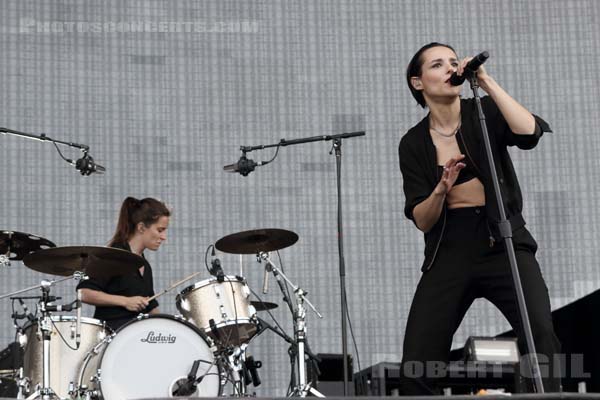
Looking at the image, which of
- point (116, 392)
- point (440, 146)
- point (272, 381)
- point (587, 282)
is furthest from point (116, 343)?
point (587, 282)

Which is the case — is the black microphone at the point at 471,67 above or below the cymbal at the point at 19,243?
above

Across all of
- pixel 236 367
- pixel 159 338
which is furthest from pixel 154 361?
pixel 236 367

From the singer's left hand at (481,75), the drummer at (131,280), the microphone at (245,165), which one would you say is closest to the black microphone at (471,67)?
the singer's left hand at (481,75)

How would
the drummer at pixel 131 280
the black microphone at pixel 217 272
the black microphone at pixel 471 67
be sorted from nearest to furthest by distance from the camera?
the black microphone at pixel 471 67
the drummer at pixel 131 280
the black microphone at pixel 217 272

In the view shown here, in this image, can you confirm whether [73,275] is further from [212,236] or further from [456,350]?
[456,350]

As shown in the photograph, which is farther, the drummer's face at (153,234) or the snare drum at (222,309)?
the drummer's face at (153,234)

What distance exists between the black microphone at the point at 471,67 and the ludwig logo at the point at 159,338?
1.91m

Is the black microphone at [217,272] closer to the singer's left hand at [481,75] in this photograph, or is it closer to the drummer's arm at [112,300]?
the drummer's arm at [112,300]

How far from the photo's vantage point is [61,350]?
4.81 metres

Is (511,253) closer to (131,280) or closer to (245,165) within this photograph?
(131,280)

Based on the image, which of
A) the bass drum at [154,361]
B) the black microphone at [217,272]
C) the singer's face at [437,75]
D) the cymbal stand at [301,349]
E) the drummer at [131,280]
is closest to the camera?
the singer's face at [437,75]

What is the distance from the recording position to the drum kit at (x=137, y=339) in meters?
4.51

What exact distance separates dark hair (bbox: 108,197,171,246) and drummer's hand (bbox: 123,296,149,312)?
37 cm

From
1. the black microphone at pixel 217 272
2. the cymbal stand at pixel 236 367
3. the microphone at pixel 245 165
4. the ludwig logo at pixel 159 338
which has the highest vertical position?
the microphone at pixel 245 165
